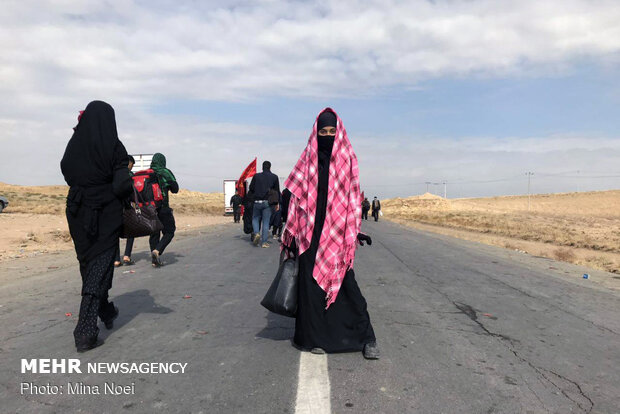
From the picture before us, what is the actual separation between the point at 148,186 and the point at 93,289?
4362 mm

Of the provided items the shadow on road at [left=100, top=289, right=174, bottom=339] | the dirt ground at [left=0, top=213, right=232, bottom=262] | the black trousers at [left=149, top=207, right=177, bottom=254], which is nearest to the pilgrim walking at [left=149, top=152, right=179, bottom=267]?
the black trousers at [left=149, top=207, right=177, bottom=254]

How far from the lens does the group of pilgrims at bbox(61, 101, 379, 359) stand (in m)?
3.89

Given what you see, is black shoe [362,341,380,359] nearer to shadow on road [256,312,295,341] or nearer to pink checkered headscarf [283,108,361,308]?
pink checkered headscarf [283,108,361,308]

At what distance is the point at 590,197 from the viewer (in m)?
104

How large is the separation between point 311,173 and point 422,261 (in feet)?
24.8

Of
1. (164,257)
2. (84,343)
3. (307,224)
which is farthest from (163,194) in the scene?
(307,224)

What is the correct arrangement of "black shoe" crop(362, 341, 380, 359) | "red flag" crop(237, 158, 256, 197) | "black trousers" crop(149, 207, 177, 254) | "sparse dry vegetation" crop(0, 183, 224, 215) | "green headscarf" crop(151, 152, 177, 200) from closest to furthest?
"black shoe" crop(362, 341, 380, 359) → "green headscarf" crop(151, 152, 177, 200) → "black trousers" crop(149, 207, 177, 254) → "red flag" crop(237, 158, 256, 197) → "sparse dry vegetation" crop(0, 183, 224, 215)

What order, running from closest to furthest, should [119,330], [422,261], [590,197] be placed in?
[119,330], [422,261], [590,197]

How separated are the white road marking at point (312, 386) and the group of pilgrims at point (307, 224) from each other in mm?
190

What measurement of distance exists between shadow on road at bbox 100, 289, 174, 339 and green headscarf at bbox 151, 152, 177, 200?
259 centimetres

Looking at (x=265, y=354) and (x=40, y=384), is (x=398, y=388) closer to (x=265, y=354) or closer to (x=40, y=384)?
(x=265, y=354)

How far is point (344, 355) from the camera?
12.7 feet

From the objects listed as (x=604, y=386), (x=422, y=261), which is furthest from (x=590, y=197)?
(x=604, y=386)

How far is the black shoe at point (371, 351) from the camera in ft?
12.3
